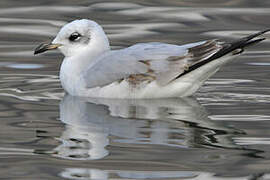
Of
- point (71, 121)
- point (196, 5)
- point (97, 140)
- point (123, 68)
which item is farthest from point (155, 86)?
point (196, 5)

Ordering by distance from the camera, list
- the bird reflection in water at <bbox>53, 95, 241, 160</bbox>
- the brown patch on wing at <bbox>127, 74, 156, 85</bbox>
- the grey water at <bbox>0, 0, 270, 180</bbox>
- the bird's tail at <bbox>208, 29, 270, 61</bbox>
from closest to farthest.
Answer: the grey water at <bbox>0, 0, 270, 180</bbox>, the bird reflection in water at <bbox>53, 95, 241, 160</bbox>, the bird's tail at <bbox>208, 29, 270, 61</bbox>, the brown patch on wing at <bbox>127, 74, 156, 85</bbox>

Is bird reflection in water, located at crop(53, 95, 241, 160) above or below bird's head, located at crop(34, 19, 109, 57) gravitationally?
below

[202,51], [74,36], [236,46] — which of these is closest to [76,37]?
[74,36]

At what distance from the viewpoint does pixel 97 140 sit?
8078 millimetres

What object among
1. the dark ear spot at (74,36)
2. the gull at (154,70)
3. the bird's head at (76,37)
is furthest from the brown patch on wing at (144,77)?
the dark ear spot at (74,36)

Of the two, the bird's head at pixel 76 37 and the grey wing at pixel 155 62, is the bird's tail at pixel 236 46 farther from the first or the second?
the bird's head at pixel 76 37

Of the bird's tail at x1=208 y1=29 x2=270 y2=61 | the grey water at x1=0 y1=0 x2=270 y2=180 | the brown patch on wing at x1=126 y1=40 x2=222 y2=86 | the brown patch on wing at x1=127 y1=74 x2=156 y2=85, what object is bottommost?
the grey water at x1=0 y1=0 x2=270 y2=180

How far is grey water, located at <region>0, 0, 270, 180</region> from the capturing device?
23.4ft

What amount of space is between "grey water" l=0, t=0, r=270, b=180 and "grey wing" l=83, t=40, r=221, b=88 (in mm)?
266

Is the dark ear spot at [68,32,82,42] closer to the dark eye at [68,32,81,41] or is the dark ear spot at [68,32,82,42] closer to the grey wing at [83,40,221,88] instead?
the dark eye at [68,32,81,41]

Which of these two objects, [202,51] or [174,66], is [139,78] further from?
[202,51]

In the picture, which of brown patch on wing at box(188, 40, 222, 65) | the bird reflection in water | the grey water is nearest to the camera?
the grey water

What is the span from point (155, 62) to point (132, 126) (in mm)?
1477

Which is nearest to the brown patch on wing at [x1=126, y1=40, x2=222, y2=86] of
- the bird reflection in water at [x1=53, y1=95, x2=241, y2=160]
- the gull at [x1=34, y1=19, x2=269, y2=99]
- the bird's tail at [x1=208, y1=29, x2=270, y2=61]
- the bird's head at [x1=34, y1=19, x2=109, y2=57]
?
the gull at [x1=34, y1=19, x2=269, y2=99]
